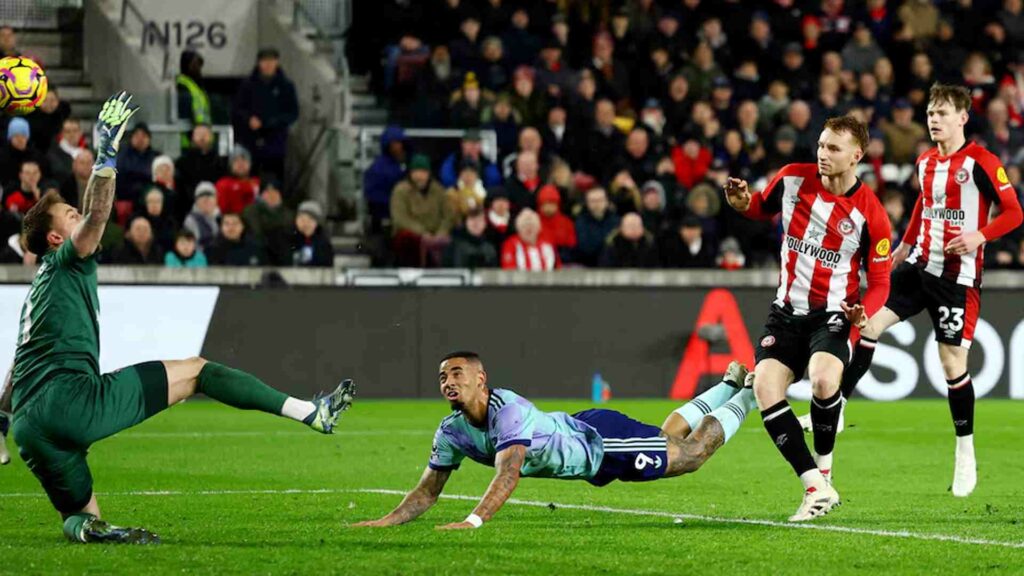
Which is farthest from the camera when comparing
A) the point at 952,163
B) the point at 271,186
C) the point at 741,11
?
the point at 741,11

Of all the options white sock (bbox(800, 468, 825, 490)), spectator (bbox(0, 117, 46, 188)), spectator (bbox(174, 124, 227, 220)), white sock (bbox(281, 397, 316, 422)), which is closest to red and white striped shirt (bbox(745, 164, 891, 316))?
white sock (bbox(800, 468, 825, 490))

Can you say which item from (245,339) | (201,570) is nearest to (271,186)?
(245,339)

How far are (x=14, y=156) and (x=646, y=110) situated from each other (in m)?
8.38

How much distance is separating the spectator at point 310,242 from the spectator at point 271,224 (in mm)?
104

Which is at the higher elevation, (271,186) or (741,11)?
(741,11)

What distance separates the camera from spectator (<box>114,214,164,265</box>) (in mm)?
19672

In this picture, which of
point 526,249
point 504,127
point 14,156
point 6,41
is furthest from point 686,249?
point 6,41

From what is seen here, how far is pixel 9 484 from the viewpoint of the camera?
11.8 meters

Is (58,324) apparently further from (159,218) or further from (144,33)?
(144,33)

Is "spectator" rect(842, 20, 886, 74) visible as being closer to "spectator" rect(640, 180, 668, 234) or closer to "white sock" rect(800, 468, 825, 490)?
"spectator" rect(640, 180, 668, 234)

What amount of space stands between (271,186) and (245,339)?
2626 millimetres

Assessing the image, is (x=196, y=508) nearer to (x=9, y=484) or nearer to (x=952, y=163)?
(x=9, y=484)

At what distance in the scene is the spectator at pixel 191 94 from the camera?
22.7m

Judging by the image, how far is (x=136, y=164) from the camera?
2086cm
